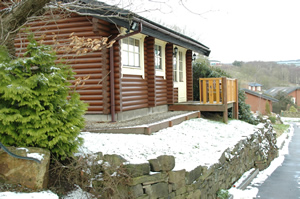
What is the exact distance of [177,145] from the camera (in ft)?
24.2

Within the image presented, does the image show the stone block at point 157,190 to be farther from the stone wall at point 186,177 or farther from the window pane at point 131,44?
the window pane at point 131,44

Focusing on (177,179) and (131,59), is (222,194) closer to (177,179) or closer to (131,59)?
(177,179)

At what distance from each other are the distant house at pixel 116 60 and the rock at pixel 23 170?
3.29 metres

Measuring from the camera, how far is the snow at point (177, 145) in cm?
554

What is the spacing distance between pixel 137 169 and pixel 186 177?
1.37m

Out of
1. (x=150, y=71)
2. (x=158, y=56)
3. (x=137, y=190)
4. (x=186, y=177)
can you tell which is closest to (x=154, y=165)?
(x=137, y=190)

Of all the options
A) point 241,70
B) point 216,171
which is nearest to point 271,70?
point 241,70

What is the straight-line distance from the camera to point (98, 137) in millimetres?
6523

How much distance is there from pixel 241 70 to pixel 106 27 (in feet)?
226

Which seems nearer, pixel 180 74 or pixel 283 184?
pixel 283 184

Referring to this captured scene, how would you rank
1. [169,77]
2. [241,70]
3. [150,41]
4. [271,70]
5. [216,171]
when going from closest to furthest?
[216,171] → [150,41] → [169,77] → [241,70] → [271,70]

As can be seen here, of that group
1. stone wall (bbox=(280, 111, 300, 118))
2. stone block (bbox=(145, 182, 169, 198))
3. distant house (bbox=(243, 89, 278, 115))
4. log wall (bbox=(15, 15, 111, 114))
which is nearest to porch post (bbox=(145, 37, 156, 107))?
log wall (bbox=(15, 15, 111, 114))

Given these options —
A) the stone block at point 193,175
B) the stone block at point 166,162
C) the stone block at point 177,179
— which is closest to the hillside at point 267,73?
the stone block at point 193,175

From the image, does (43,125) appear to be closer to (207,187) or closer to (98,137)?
(98,137)
